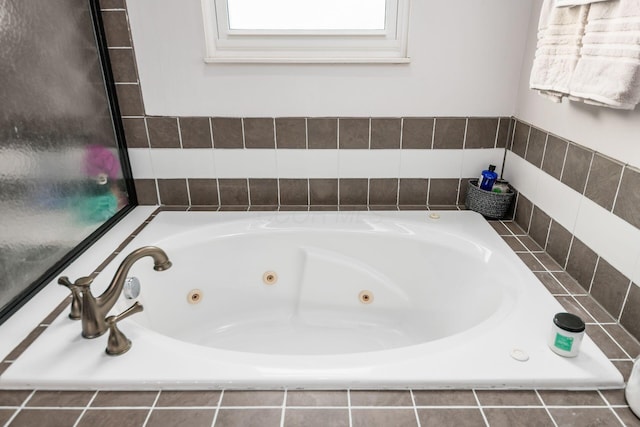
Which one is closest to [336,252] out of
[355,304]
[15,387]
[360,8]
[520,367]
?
[355,304]

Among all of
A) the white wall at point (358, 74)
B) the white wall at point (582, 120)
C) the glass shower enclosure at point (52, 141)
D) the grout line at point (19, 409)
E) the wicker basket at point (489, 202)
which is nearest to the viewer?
the grout line at point (19, 409)

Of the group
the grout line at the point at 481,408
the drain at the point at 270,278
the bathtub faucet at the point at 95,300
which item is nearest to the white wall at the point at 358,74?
the drain at the point at 270,278

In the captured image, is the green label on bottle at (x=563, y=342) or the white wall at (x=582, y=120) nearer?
the green label on bottle at (x=563, y=342)

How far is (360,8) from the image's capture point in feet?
5.88

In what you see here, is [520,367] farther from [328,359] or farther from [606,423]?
[328,359]

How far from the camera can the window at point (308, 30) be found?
1.78 meters

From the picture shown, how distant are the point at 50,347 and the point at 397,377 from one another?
2.91ft

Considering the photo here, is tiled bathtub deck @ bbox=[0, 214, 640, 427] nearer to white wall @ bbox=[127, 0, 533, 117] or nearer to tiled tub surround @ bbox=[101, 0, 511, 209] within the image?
tiled tub surround @ bbox=[101, 0, 511, 209]

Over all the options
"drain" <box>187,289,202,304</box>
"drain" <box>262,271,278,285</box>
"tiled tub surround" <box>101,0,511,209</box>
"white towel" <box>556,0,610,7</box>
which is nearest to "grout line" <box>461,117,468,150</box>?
"tiled tub surround" <box>101,0,511,209</box>

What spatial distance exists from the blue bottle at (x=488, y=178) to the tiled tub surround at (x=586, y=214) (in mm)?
106

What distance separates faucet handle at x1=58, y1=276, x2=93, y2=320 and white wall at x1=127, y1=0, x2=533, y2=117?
3.19 feet

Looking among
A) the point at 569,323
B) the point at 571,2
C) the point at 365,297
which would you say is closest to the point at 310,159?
the point at 365,297

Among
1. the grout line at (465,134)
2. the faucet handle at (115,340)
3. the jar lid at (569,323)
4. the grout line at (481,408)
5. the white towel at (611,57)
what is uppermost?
the white towel at (611,57)

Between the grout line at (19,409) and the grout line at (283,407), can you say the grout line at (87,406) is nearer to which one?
the grout line at (19,409)
